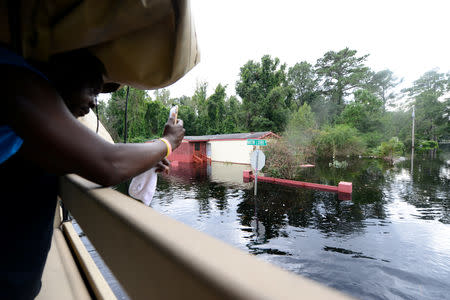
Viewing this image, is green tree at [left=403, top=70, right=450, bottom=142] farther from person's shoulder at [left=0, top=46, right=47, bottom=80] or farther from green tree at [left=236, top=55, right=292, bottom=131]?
person's shoulder at [left=0, top=46, right=47, bottom=80]

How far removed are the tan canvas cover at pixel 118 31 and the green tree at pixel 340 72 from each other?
41.6m

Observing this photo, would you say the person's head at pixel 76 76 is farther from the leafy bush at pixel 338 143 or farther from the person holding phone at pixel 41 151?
the leafy bush at pixel 338 143

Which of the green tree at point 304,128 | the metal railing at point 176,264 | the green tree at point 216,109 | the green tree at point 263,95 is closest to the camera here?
the metal railing at point 176,264

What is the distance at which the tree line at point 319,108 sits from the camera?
22938 mm

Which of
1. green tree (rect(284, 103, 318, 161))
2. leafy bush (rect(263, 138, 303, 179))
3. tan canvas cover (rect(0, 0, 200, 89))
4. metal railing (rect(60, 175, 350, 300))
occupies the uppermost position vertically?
green tree (rect(284, 103, 318, 161))

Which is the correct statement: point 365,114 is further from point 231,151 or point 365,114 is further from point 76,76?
point 76,76

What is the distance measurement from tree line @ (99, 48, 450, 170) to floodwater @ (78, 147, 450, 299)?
10.3m

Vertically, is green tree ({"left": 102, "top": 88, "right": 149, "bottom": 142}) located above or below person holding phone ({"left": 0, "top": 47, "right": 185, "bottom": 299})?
above

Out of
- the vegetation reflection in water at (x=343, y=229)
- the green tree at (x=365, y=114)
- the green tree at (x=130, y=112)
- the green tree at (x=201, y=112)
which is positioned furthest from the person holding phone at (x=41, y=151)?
the green tree at (x=365, y=114)

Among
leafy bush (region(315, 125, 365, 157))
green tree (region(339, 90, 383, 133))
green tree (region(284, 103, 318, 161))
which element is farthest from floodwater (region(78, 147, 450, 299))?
green tree (region(339, 90, 383, 133))

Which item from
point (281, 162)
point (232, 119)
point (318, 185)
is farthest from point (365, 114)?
point (318, 185)

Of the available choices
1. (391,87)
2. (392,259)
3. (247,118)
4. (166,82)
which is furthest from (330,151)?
(391,87)

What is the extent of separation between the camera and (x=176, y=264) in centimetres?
33

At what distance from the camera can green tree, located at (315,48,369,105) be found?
117 feet
